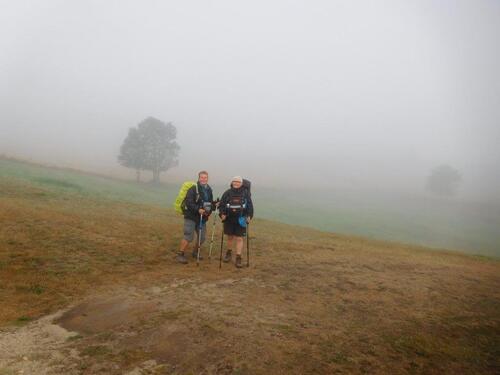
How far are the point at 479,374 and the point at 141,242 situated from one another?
1103 centimetres

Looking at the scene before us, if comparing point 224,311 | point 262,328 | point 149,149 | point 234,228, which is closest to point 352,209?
point 149,149

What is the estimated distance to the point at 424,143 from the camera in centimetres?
17250

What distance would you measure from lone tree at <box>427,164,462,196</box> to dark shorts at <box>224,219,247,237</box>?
3315 inches

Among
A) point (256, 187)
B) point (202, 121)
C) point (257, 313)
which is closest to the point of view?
point (257, 313)

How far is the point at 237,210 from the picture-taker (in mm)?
10906

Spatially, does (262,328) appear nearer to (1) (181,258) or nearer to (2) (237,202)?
(2) (237,202)

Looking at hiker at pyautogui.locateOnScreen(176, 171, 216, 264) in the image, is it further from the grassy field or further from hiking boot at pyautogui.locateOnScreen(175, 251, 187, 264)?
the grassy field

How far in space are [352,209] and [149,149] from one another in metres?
35.5

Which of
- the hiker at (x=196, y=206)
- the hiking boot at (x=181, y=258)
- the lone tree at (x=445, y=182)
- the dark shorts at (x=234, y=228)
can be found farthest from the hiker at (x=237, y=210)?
the lone tree at (x=445, y=182)

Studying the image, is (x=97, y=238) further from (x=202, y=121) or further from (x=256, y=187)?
(x=202, y=121)

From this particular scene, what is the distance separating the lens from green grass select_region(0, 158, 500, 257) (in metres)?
33.7

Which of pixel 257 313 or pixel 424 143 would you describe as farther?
pixel 424 143

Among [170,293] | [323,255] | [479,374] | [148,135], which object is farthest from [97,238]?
A: [148,135]

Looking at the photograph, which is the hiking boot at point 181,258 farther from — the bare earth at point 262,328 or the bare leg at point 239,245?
the bare leg at point 239,245
